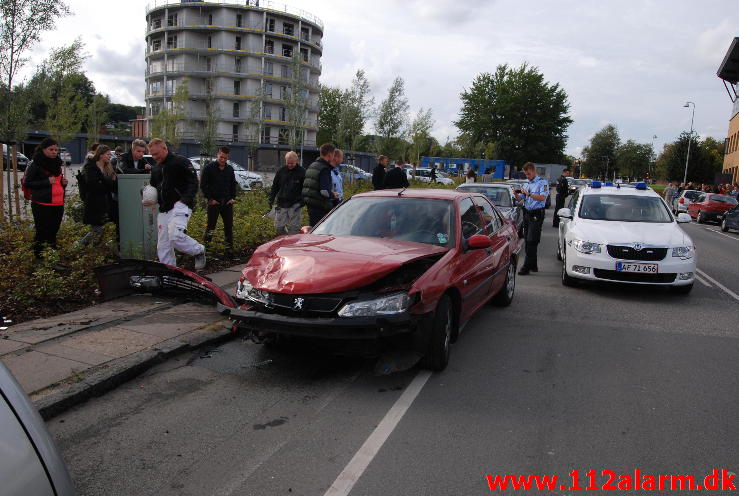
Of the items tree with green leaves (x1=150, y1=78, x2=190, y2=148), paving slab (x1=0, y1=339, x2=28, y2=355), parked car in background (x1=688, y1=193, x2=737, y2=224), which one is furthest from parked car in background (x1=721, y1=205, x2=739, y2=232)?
paving slab (x1=0, y1=339, x2=28, y2=355)

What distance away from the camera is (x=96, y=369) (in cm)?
454

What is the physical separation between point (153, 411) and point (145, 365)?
0.85 meters

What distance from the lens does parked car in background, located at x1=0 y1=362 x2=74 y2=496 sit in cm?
144

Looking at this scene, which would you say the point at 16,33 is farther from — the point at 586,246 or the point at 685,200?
→ the point at 685,200

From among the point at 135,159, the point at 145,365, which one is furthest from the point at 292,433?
the point at 135,159

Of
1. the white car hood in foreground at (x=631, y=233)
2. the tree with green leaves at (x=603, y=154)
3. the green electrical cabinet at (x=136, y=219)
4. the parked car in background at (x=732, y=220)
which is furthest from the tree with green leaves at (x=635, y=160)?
the green electrical cabinet at (x=136, y=219)

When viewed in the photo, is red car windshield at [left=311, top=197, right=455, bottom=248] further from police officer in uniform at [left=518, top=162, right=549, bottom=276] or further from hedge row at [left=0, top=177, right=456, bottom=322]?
police officer in uniform at [left=518, top=162, right=549, bottom=276]

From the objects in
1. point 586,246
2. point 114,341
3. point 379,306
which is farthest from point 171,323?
point 586,246

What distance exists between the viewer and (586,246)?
8.48 metres

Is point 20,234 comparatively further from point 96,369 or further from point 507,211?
point 507,211

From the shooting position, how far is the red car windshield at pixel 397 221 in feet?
18.3

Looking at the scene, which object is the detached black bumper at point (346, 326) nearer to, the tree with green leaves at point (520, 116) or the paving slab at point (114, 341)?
the paving slab at point (114, 341)

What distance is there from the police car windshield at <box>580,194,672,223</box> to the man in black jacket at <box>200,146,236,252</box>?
19.6 feet

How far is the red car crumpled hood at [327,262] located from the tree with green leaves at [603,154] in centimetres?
10929
